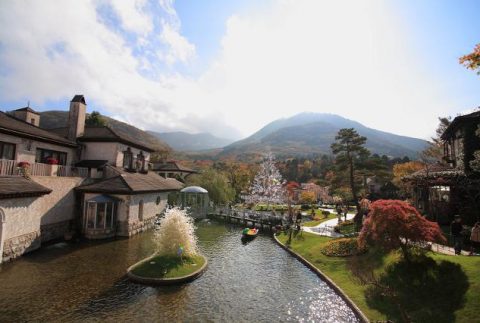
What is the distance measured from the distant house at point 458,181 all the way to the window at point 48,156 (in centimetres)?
3232

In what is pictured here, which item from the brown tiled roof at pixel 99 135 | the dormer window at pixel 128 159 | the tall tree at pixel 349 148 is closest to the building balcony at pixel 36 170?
the brown tiled roof at pixel 99 135

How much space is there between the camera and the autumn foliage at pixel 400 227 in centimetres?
1477

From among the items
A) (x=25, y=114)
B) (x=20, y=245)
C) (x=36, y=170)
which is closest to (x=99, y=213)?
(x=36, y=170)

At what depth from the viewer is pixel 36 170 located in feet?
74.2

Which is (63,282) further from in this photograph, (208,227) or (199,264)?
(208,227)

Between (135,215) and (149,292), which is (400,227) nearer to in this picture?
(149,292)

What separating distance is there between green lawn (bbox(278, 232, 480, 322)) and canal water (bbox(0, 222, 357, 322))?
4.07 feet

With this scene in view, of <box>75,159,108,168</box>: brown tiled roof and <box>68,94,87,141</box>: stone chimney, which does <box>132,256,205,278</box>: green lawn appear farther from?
<box>68,94,87,141</box>: stone chimney

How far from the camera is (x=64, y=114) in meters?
181

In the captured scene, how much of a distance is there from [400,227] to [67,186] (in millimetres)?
25971

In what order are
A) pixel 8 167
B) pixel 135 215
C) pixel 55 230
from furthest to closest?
pixel 135 215 < pixel 55 230 < pixel 8 167

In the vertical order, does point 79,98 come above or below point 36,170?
above

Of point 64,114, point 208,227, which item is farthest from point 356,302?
point 64,114

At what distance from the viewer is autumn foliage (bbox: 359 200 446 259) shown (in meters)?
14.8
